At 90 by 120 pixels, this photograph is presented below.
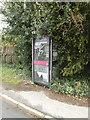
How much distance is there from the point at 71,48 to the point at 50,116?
2410mm

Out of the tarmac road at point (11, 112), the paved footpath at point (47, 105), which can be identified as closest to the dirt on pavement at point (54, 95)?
the paved footpath at point (47, 105)

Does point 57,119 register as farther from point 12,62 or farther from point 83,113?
point 12,62

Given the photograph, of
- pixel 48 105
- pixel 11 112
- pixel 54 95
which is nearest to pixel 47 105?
pixel 48 105

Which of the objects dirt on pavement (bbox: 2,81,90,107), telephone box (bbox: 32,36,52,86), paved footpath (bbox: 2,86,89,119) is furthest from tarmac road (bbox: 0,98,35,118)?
telephone box (bbox: 32,36,52,86)

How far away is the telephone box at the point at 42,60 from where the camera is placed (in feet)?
16.1

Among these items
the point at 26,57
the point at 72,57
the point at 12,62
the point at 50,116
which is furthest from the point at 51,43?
the point at 12,62

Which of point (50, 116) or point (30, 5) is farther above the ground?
point (30, 5)

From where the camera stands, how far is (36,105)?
3.80 metres

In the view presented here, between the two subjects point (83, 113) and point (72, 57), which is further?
point (72, 57)

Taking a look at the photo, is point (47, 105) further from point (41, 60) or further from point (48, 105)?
point (41, 60)

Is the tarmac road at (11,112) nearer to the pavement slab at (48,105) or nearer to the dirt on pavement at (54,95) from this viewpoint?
the pavement slab at (48,105)

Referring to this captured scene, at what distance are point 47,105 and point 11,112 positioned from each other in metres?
1.08

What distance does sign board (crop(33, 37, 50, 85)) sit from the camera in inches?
196

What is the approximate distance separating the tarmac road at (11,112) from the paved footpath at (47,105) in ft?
1.00
